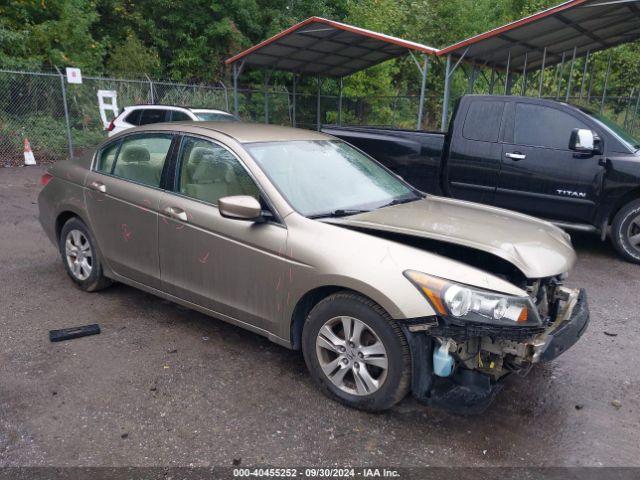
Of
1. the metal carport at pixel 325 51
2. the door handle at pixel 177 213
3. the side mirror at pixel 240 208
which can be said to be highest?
the metal carport at pixel 325 51

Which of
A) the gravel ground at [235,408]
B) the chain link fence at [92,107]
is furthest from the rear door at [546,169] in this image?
the chain link fence at [92,107]

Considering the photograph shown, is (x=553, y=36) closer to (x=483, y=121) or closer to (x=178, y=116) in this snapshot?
(x=483, y=121)

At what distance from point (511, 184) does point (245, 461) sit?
5323 mm

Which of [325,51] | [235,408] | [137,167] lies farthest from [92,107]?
[235,408]

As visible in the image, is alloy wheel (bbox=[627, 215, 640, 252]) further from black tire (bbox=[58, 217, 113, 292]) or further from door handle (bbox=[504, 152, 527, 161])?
black tire (bbox=[58, 217, 113, 292])

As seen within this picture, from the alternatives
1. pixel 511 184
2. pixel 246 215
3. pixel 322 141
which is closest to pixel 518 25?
pixel 511 184

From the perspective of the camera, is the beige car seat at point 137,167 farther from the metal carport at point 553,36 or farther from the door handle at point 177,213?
the metal carport at point 553,36

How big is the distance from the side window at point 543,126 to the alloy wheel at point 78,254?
5235mm

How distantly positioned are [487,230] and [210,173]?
6.54ft

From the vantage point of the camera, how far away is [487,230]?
3422 mm

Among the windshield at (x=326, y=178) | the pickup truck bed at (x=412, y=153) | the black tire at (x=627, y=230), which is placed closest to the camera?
the windshield at (x=326, y=178)

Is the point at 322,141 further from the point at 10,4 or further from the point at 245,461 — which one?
the point at 10,4

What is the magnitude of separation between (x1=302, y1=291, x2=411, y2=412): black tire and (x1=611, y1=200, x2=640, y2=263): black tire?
4.78 metres

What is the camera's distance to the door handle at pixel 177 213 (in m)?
3.91
